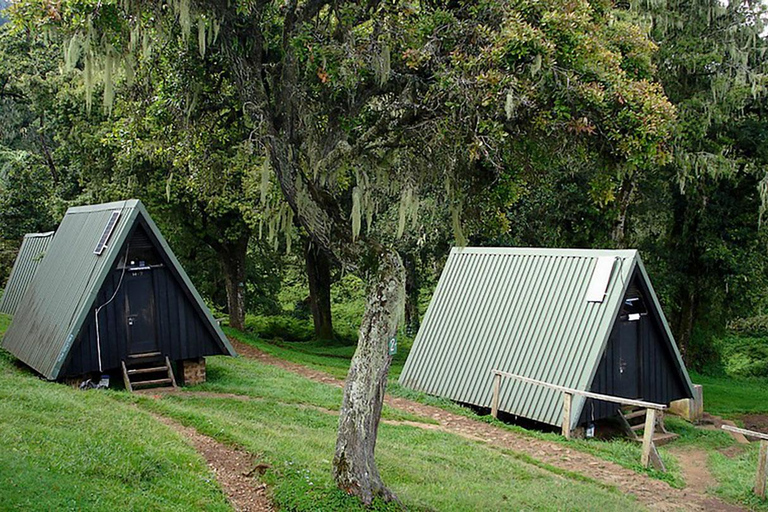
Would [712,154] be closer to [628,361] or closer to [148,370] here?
[628,361]

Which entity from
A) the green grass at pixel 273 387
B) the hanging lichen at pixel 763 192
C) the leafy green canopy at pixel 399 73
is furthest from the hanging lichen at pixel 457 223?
the hanging lichen at pixel 763 192

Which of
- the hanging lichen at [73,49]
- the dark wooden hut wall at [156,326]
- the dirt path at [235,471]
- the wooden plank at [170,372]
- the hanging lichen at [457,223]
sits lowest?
the dirt path at [235,471]

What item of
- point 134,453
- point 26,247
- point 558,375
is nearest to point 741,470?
point 558,375

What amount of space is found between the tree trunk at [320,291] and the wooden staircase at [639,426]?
605 inches

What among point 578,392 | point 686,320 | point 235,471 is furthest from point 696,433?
point 235,471

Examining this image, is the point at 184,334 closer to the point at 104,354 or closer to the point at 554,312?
the point at 104,354

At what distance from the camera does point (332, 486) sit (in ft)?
27.1

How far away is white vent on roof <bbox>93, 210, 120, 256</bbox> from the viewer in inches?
595

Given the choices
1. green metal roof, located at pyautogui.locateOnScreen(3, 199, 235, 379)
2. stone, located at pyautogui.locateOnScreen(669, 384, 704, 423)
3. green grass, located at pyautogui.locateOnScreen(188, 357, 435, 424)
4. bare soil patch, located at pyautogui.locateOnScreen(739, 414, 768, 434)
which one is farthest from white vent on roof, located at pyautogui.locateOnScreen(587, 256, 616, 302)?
green metal roof, located at pyautogui.locateOnScreen(3, 199, 235, 379)

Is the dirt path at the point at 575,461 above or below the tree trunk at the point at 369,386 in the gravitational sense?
below

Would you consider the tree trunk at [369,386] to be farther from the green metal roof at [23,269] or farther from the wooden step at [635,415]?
the green metal roof at [23,269]

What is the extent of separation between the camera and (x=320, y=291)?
30328 millimetres

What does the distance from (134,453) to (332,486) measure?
265cm

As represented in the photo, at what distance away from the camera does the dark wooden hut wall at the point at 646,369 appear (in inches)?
583
